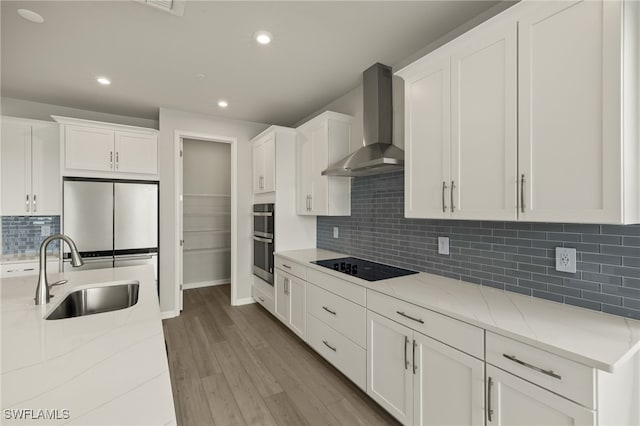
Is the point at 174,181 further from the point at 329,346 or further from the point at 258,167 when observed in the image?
the point at 329,346

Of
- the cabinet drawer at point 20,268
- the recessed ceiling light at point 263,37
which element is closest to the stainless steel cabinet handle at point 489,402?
the recessed ceiling light at point 263,37

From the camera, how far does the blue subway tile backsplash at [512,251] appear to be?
133 centimetres

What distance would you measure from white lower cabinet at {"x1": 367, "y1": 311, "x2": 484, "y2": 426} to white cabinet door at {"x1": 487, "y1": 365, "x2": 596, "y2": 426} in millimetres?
56

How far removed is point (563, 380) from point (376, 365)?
3.59 feet

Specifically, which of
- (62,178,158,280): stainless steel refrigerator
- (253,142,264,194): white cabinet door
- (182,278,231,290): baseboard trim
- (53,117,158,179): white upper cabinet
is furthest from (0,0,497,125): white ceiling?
(182,278,231,290): baseboard trim

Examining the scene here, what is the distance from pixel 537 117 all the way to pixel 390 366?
1.61m

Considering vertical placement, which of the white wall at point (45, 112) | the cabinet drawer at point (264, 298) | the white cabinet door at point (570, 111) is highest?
the white wall at point (45, 112)

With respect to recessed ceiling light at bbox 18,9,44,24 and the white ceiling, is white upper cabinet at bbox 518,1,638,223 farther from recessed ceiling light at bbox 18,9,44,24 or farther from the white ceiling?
recessed ceiling light at bbox 18,9,44,24

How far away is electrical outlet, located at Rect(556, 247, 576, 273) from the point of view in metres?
1.47

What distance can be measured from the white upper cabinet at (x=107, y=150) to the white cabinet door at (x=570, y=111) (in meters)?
3.86

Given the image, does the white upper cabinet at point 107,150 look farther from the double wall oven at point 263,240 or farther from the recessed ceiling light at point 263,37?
the recessed ceiling light at point 263,37

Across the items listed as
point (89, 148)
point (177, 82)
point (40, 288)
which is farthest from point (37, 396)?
point (89, 148)

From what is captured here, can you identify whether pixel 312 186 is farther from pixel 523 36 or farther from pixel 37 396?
pixel 37 396

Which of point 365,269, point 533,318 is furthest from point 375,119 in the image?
point 533,318
